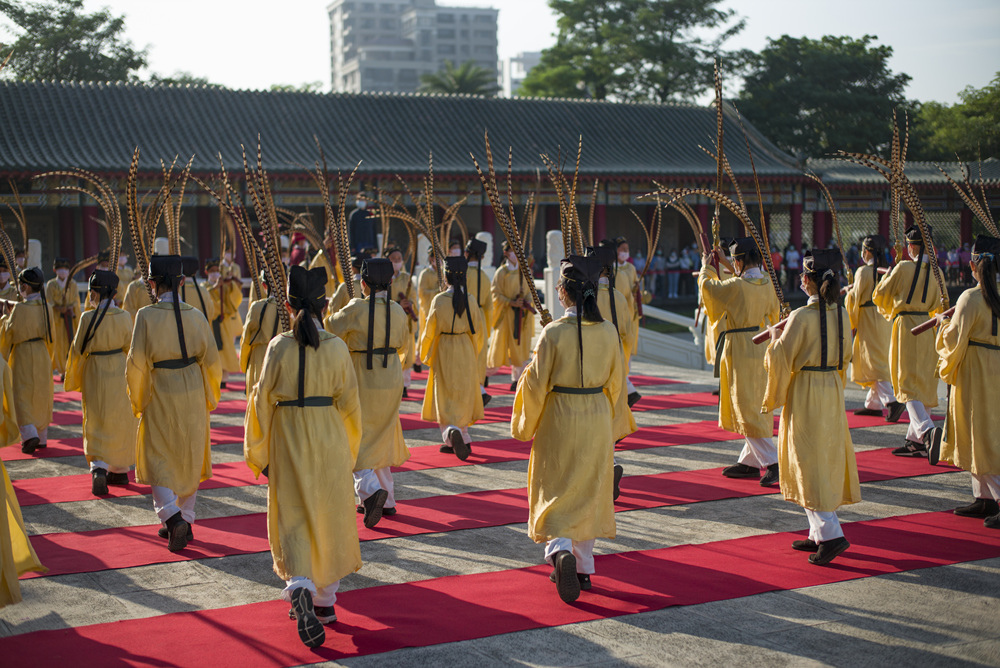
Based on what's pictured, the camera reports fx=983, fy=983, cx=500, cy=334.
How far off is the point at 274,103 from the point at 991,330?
19355mm

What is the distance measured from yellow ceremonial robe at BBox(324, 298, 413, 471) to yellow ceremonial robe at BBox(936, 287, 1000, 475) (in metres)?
3.14

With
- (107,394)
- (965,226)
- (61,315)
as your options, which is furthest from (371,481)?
(965,226)

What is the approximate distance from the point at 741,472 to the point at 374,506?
261cm

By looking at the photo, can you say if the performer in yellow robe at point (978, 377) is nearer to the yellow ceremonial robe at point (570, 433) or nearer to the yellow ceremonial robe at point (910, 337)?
the yellow ceremonial robe at point (910, 337)

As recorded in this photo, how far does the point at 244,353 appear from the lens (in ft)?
24.1

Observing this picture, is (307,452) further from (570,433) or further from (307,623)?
(570,433)

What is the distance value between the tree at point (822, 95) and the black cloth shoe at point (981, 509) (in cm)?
2707

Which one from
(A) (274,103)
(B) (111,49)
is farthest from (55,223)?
(B) (111,49)

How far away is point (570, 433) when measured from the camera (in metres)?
4.41

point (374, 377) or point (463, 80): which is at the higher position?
point (463, 80)

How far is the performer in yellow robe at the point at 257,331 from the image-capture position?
23.3ft

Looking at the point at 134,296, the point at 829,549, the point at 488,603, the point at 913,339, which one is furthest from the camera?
the point at 134,296

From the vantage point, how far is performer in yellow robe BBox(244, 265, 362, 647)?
13.1 feet

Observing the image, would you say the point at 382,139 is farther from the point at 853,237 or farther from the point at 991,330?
the point at 991,330
